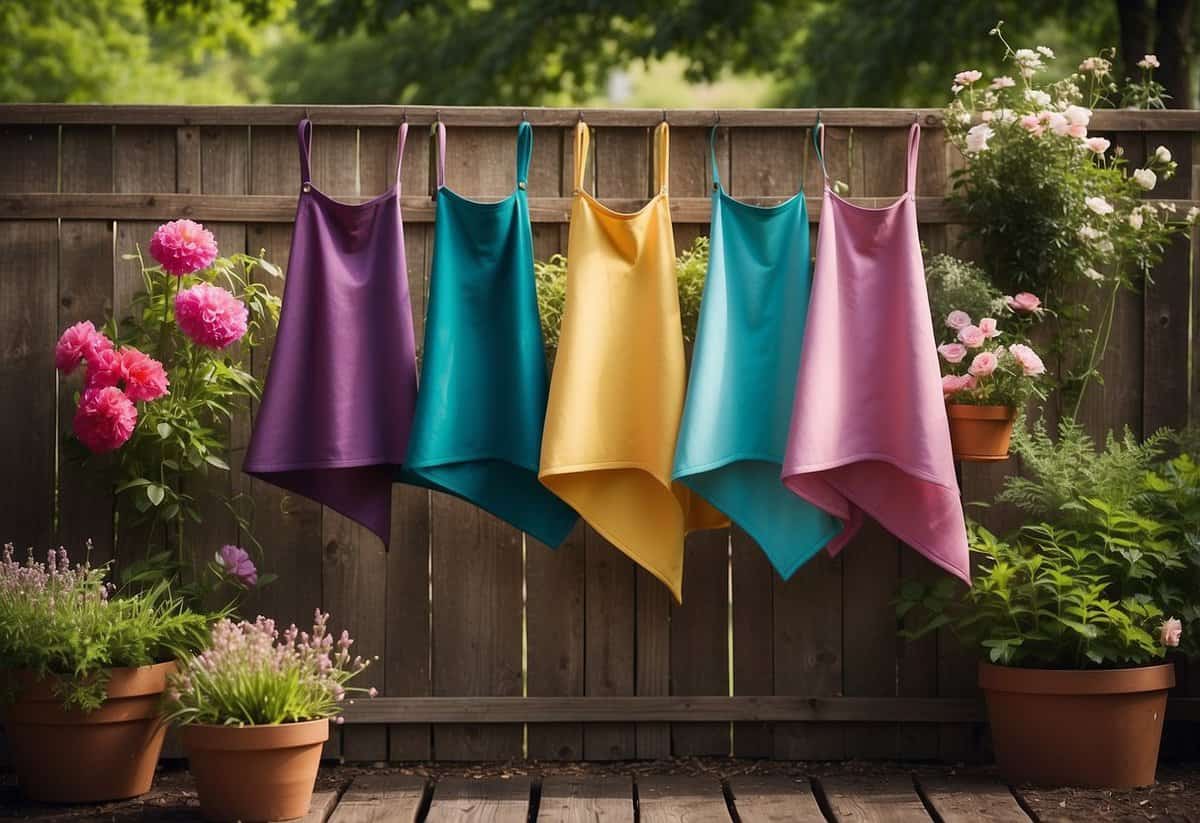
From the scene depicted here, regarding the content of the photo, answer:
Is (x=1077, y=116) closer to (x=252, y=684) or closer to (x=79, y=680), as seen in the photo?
(x=252, y=684)

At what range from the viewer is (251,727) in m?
2.64

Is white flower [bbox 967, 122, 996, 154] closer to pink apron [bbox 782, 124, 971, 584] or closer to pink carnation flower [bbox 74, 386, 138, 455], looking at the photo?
pink apron [bbox 782, 124, 971, 584]

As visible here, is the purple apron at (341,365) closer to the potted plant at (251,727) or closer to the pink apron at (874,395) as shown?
the potted plant at (251,727)

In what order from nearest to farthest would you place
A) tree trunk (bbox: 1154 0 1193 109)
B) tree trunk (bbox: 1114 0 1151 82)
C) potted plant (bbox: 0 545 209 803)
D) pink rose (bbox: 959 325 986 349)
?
potted plant (bbox: 0 545 209 803)
pink rose (bbox: 959 325 986 349)
tree trunk (bbox: 1154 0 1193 109)
tree trunk (bbox: 1114 0 1151 82)

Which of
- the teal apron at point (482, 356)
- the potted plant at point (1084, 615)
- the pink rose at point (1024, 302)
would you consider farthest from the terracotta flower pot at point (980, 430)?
the teal apron at point (482, 356)

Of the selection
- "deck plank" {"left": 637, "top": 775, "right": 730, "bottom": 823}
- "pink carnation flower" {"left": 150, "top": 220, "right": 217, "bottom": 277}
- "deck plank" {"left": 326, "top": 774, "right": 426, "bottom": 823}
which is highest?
"pink carnation flower" {"left": 150, "top": 220, "right": 217, "bottom": 277}

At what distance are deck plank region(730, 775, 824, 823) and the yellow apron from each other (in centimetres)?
49

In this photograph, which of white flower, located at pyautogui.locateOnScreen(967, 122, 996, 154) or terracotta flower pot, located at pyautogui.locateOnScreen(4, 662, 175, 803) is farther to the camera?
white flower, located at pyautogui.locateOnScreen(967, 122, 996, 154)

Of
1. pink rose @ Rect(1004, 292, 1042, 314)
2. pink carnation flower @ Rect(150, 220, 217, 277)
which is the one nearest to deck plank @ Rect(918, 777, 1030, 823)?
pink rose @ Rect(1004, 292, 1042, 314)

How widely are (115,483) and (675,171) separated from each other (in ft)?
5.50

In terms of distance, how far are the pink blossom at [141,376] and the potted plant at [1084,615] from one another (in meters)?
1.91

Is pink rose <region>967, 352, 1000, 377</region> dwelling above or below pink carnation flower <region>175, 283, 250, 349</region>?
below

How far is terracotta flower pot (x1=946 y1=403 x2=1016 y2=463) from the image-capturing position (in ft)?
9.90

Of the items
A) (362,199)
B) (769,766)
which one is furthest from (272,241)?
(769,766)
